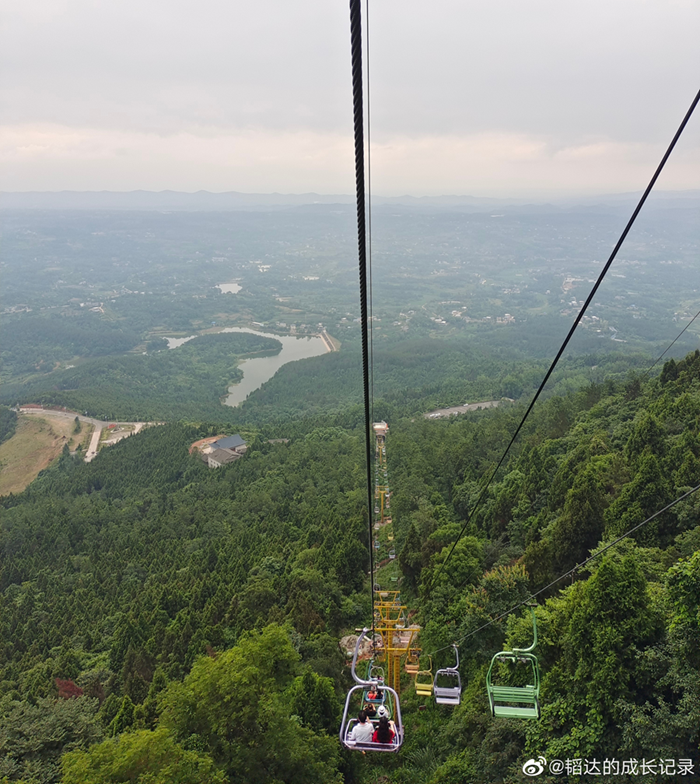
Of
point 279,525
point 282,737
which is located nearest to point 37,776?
point 282,737

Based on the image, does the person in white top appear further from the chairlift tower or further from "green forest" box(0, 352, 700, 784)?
the chairlift tower

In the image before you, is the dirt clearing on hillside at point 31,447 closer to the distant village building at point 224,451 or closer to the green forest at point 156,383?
the green forest at point 156,383

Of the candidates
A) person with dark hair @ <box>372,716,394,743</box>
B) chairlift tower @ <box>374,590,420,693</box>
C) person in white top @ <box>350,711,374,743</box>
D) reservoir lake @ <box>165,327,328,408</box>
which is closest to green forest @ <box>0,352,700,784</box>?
chairlift tower @ <box>374,590,420,693</box>

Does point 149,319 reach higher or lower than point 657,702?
lower

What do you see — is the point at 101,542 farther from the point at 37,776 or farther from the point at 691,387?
the point at 691,387

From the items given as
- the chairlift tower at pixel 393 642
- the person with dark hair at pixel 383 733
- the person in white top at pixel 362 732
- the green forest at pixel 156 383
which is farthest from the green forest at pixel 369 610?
the green forest at pixel 156 383

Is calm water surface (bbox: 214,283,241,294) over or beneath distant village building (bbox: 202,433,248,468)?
over
